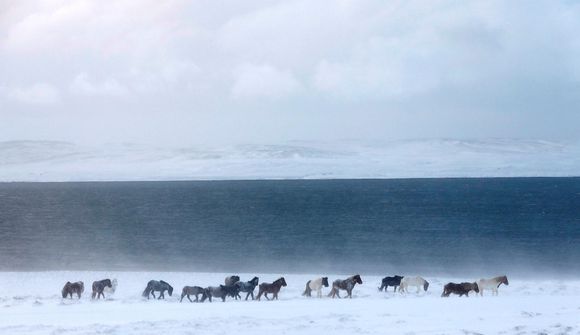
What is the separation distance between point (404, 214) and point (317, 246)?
1089 inches

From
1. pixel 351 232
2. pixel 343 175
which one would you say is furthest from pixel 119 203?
pixel 343 175

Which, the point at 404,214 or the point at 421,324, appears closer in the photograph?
the point at 421,324

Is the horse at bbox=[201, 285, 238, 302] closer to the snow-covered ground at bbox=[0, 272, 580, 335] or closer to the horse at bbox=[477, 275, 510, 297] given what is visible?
the snow-covered ground at bbox=[0, 272, 580, 335]

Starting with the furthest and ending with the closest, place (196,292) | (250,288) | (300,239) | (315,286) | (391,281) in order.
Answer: (300,239), (391,281), (315,286), (250,288), (196,292)

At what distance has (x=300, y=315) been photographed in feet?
49.8

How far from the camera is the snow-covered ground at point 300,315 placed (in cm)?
1340

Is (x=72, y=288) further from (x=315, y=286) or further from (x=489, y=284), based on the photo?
(x=489, y=284)

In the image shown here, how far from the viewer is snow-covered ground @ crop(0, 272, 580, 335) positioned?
13.4 metres

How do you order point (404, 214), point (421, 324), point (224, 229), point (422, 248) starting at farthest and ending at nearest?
point (404, 214), point (224, 229), point (422, 248), point (421, 324)

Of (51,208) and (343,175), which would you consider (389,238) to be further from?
(343,175)

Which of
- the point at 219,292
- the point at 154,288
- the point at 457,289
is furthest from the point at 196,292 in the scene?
the point at 457,289

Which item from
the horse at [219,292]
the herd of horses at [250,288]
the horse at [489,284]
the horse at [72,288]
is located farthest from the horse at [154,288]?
the horse at [489,284]

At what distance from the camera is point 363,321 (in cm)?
1420

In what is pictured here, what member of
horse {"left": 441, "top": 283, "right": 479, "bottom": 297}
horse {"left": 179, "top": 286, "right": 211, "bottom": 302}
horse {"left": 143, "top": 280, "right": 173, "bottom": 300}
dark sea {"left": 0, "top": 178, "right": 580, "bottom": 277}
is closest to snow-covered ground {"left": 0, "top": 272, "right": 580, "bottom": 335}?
horse {"left": 143, "top": 280, "right": 173, "bottom": 300}
